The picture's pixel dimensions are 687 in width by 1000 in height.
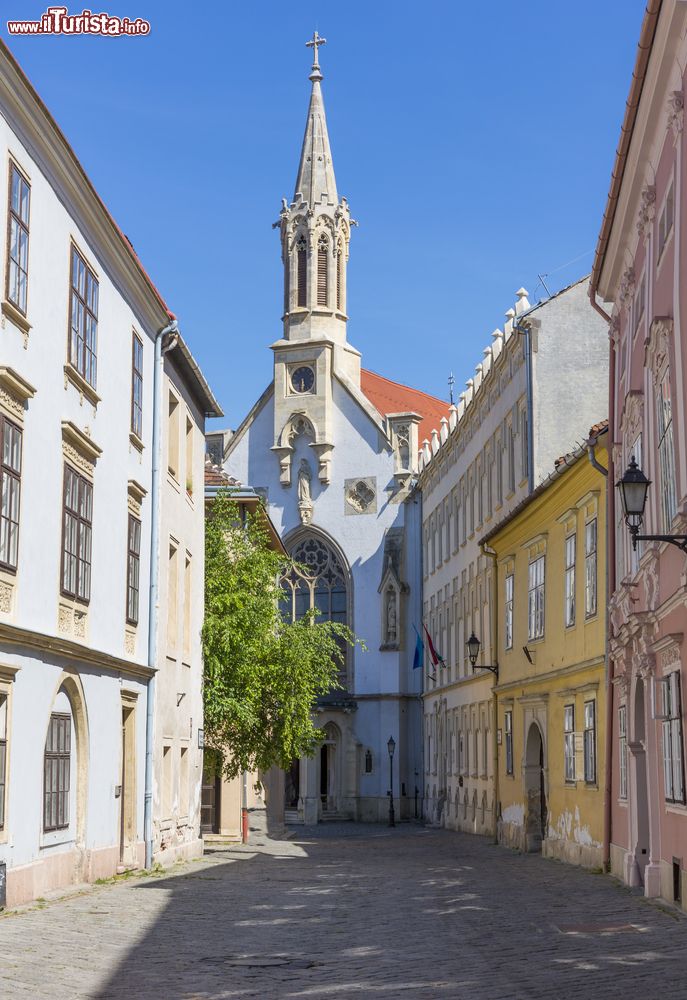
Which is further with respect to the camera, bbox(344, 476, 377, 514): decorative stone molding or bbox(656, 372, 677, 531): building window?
bbox(344, 476, 377, 514): decorative stone molding

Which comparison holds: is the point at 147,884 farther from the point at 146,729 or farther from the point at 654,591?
the point at 654,591

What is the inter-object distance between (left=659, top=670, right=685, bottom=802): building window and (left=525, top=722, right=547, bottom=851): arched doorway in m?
13.7

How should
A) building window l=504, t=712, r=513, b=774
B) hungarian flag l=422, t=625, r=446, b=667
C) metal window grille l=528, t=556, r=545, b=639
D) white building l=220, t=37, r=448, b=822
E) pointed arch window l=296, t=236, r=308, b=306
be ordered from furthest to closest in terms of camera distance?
pointed arch window l=296, t=236, r=308, b=306 < white building l=220, t=37, r=448, b=822 < hungarian flag l=422, t=625, r=446, b=667 < building window l=504, t=712, r=513, b=774 < metal window grille l=528, t=556, r=545, b=639

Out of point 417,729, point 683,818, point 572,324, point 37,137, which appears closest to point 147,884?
point 683,818

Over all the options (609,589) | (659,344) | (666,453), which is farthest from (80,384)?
(609,589)

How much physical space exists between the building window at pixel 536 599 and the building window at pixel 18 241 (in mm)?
15155

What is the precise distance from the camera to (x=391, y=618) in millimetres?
56906

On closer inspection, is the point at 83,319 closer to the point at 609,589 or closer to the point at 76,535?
the point at 76,535

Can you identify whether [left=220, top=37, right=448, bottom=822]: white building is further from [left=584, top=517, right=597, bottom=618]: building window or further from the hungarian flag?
[left=584, top=517, right=597, bottom=618]: building window

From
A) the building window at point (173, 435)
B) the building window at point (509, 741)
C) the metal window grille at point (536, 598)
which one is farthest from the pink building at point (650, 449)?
the building window at point (509, 741)

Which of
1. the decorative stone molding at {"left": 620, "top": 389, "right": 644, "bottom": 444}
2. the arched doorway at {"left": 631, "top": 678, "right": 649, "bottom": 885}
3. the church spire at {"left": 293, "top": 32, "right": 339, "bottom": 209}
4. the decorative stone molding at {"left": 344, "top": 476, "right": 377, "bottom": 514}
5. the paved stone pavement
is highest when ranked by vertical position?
the church spire at {"left": 293, "top": 32, "right": 339, "bottom": 209}

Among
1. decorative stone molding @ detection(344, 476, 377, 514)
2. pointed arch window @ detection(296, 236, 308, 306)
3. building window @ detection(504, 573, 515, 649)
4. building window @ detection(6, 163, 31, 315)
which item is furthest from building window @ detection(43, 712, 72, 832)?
pointed arch window @ detection(296, 236, 308, 306)

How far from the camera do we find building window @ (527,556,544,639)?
2873 cm

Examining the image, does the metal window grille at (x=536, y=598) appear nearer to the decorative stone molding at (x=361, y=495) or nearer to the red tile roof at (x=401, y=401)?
the decorative stone molding at (x=361, y=495)
